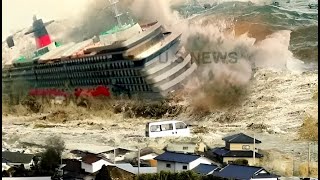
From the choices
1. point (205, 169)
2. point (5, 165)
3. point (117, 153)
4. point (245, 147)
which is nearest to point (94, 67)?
point (117, 153)

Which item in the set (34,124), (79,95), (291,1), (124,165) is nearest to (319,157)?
(291,1)

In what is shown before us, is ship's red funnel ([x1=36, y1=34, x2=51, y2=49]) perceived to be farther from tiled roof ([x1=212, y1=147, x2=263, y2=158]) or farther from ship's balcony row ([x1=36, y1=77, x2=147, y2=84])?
tiled roof ([x1=212, y1=147, x2=263, y2=158])

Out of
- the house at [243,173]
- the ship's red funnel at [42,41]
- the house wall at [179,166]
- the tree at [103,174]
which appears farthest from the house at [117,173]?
the ship's red funnel at [42,41]

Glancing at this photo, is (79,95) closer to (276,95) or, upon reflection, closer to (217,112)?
(217,112)

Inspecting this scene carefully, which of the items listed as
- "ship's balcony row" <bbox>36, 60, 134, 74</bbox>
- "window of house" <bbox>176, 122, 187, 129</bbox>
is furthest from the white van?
"ship's balcony row" <bbox>36, 60, 134, 74</bbox>

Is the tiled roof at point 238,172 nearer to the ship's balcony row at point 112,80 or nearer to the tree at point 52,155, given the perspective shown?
the ship's balcony row at point 112,80

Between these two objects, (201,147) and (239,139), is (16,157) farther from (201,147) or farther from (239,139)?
(239,139)

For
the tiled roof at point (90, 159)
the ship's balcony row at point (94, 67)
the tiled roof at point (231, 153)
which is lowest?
the tiled roof at point (90, 159)
